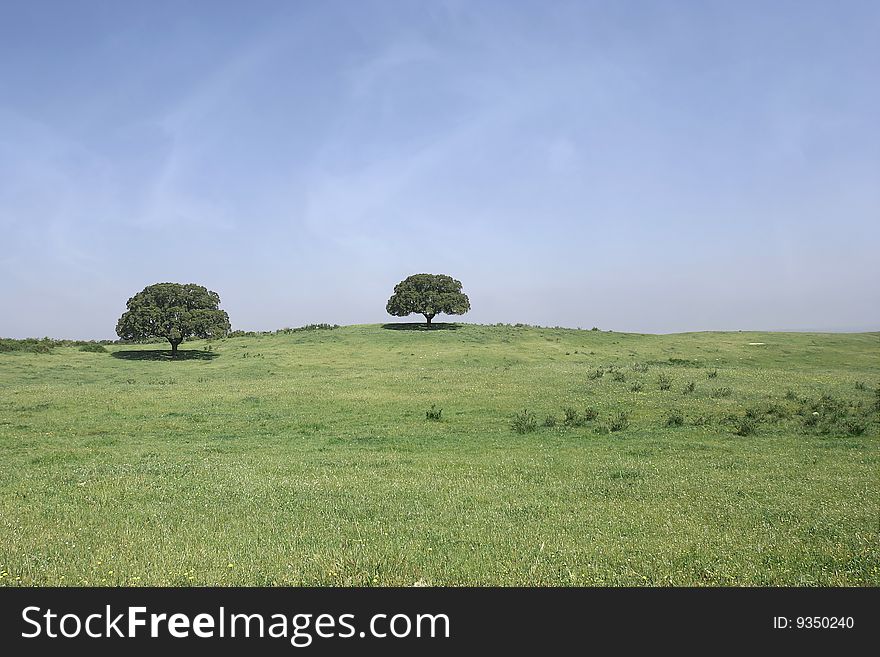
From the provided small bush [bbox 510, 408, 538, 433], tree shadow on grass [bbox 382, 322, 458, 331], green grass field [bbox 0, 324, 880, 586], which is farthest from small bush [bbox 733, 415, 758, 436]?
tree shadow on grass [bbox 382, 322, 458, 331]

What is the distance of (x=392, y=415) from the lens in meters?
25.7

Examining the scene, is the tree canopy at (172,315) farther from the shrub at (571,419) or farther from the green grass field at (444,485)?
the shrub at (571,419)

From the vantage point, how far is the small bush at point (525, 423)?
22.0 metres

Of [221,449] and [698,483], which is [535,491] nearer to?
[698,483]

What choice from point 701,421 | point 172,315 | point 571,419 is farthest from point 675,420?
point 172,315

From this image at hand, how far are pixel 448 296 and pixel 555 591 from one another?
81.4 metres

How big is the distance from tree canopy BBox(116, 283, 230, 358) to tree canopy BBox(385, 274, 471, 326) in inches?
1131

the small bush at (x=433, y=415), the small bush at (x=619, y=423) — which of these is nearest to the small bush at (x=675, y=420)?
the small bush at (x=619, y=423)

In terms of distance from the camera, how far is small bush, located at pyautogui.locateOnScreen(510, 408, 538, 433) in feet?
72.3

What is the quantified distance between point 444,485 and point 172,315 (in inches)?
2373

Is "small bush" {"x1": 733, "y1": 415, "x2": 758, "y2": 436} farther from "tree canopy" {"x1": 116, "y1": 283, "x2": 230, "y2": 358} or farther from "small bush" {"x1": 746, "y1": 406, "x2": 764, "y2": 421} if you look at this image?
"tree canopy" {"x1": 116, "y1": 283, "x2": 230, "y2": 358}

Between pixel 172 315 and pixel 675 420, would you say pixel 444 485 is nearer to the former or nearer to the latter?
pixel 675 420

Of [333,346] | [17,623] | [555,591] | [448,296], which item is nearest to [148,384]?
[333,346]

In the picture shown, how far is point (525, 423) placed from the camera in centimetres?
2245
